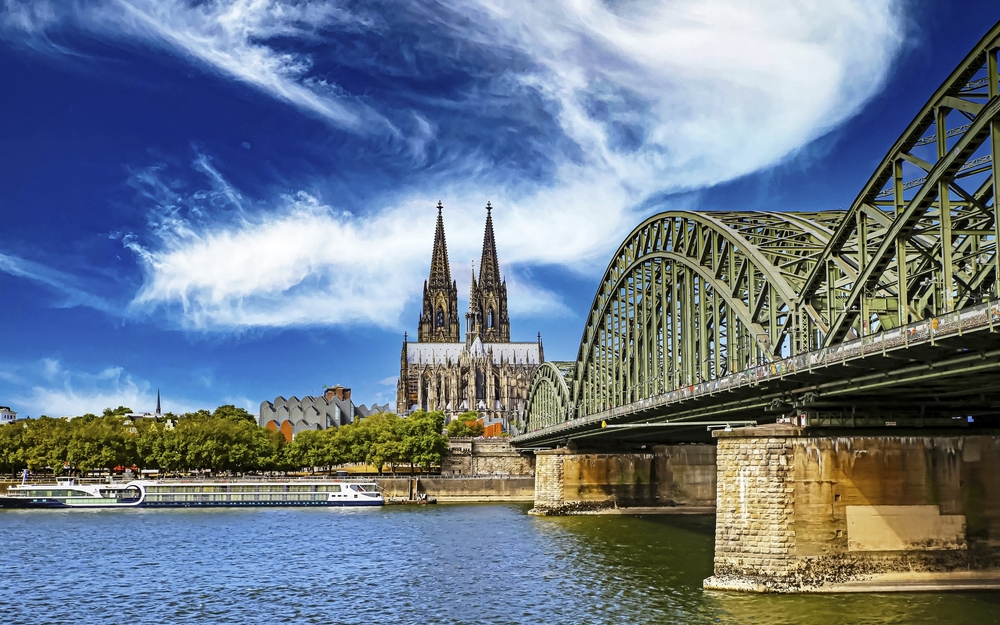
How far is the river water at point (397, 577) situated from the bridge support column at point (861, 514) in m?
1.15

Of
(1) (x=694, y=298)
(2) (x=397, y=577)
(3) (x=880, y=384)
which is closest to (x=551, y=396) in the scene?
(1) (x=694, y=298)

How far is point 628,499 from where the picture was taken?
9356 cm

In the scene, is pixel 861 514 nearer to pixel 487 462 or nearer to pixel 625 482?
pixel 625 482

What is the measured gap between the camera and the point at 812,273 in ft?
154

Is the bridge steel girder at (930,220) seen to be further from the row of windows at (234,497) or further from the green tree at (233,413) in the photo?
the green tree at (233,413)

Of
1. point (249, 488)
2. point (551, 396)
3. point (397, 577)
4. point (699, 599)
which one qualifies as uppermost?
point (551, 396)

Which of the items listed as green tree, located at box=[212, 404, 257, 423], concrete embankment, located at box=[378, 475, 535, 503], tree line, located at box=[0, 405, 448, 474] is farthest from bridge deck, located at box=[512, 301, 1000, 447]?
green tree, located at box=[212, 404, 257, 423]

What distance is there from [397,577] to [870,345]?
2681 centimetres

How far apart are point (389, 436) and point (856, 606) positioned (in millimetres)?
109503

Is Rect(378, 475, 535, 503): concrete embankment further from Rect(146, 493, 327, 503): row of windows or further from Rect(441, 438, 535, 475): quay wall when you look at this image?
Rect(441, 438, 535, 475): quay wall

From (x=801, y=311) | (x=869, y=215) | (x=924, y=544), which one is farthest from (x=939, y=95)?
(x=924, y=544)

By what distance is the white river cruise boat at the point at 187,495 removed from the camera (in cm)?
10675

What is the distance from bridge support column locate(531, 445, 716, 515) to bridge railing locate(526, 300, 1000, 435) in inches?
1461

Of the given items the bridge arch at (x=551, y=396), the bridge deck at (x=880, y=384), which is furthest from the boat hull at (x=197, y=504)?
the bridge deck at (x=880, y=384)
